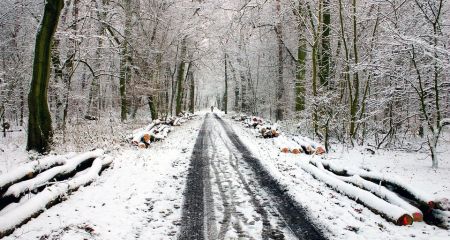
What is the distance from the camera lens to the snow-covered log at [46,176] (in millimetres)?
6037

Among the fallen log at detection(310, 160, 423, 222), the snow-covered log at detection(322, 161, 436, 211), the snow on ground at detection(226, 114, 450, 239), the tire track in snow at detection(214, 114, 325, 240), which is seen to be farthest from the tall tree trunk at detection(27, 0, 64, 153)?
the snow-covered log at detection(322, 161, 436, 211)

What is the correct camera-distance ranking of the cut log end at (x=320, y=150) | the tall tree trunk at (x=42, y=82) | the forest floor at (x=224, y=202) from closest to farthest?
the forest floor at (x=224, y=202) < the tall tree trunk at (x=42, y=82) < the cut log end at (x=320, y=150)

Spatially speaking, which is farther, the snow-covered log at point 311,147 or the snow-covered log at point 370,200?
the snow-covered log at point 311,147

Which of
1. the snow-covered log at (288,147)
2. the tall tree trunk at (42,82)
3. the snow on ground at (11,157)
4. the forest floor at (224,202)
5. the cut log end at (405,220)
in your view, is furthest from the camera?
the snow-covered log at (288,147)

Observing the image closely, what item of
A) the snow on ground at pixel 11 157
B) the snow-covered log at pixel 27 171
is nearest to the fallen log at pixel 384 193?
the snow-covered log at pixel 27 171

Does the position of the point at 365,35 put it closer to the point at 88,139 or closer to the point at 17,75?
the point at 88,139

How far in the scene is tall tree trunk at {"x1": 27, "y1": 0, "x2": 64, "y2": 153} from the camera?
11.5 meters

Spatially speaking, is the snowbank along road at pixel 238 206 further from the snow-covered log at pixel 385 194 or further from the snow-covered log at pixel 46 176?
the snow-covered log at pixel 46 176

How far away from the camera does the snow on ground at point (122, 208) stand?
5473mm

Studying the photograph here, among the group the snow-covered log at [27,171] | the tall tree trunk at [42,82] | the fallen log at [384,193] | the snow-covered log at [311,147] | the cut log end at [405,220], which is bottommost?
the cut log end at [405,220]

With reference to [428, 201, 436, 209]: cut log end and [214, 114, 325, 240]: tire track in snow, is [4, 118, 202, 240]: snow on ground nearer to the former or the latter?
[214, 114, 325, 240]: tire track in snow

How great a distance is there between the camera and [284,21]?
2195 cm

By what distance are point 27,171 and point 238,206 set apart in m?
4.30

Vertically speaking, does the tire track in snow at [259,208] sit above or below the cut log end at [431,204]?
below
